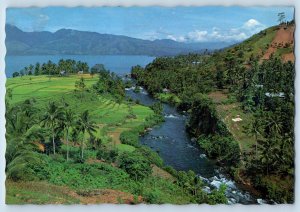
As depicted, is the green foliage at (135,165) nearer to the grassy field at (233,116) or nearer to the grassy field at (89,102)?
the grassy field at (89,102)

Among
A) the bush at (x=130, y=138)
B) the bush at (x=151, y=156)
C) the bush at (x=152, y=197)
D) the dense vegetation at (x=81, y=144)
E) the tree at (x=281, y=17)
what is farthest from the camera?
the bush at (x=130, y=138)

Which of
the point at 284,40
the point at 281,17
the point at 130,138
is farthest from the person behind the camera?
the point at 130,138

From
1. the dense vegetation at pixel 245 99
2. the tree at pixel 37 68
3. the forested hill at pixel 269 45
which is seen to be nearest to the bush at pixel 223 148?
the dense vegetation at pixel 245 99

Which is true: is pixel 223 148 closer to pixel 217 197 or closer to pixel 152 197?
pixel 217 197

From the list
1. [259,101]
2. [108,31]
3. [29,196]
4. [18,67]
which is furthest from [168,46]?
[29,196]

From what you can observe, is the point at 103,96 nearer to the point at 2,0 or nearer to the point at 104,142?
the point at 104,142

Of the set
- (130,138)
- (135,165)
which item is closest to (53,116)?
(130,138)

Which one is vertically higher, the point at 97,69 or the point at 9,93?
the point at 97,69
